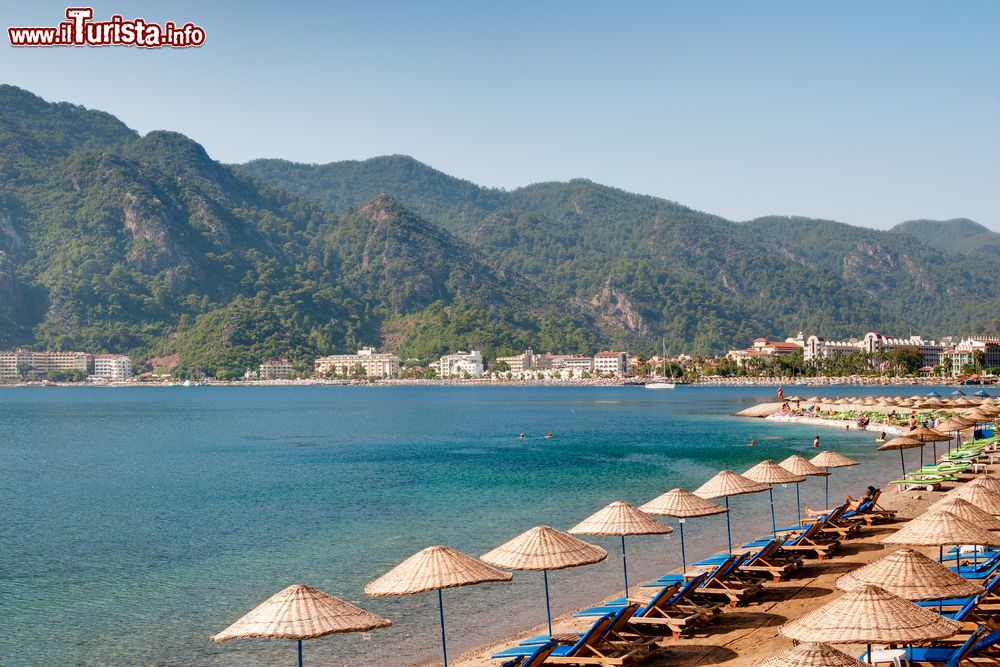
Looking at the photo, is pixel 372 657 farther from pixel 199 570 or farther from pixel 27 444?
pixel 27 444

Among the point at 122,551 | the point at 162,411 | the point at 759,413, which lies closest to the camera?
the point at 122,551

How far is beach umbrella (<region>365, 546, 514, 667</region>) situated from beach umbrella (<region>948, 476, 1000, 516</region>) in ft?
35.1

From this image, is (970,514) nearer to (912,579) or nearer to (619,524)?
(912,579)

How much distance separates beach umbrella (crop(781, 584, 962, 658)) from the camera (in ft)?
34.5

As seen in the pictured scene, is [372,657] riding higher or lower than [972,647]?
lower

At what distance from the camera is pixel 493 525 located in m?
30.7

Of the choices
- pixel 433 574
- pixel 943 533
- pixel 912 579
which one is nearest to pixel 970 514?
pixel 943 533

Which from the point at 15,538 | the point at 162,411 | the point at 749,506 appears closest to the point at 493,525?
the point at 749,506

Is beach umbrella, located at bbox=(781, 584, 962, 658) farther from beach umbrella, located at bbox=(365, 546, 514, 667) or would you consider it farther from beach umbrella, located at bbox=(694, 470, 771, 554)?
beach umbrella, located at bbox=(694, 470, 771, 554)

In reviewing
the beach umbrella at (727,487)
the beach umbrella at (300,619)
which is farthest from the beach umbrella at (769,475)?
the beach umbrella at (300,619)

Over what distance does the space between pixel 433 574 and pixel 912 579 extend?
655cm

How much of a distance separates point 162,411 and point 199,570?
4330 inches

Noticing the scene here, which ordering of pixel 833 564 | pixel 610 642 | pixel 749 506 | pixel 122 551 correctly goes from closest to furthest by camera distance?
1. pixel 610 642
2. pixel 833 564
3. pixel 122 551
4. pixel 749 506

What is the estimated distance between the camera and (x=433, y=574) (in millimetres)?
13750
